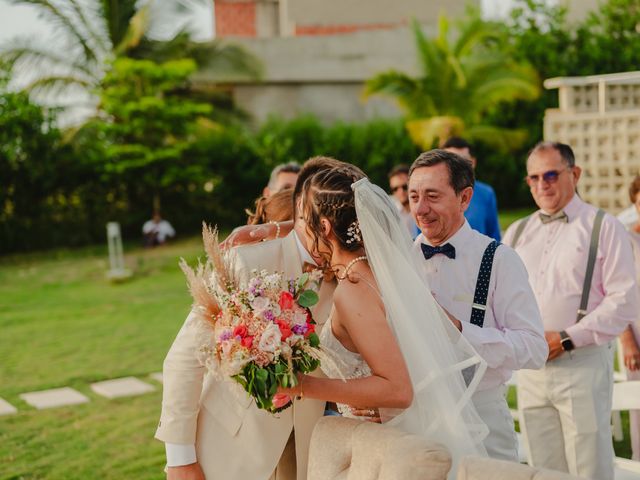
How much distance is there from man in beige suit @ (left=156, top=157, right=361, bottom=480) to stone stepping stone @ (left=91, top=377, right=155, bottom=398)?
5.21 metres

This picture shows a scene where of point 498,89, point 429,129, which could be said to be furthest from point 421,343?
point 498,89

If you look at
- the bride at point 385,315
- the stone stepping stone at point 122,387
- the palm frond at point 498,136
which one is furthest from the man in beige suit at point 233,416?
the palm frond at point 498,136

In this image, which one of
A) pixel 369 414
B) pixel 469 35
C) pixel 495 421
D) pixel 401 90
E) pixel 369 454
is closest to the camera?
pixel 369 454

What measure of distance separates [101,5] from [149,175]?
15.8 ft

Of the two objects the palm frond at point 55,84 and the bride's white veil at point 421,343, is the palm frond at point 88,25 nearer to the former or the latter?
the palm frond at point 55,84

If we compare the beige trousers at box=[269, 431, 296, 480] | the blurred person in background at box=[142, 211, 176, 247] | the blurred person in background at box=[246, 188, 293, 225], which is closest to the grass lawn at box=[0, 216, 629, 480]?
the blurred person in background at box=[142, 211, 176, 247]

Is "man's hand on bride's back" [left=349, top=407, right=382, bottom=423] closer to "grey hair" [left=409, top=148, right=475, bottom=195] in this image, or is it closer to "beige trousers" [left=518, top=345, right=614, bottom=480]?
"grey hair" [left=409, top=148, right=475, bottom=195]

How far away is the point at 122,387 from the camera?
834 cm

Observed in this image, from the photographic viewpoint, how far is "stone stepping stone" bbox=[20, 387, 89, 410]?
7.79m

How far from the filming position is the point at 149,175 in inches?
861

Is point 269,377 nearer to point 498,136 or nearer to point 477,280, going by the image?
point 477,280

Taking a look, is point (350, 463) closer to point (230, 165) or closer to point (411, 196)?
point (411, 196)

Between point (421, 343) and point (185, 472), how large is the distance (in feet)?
3.30

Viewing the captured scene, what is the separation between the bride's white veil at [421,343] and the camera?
2820 millimetres
